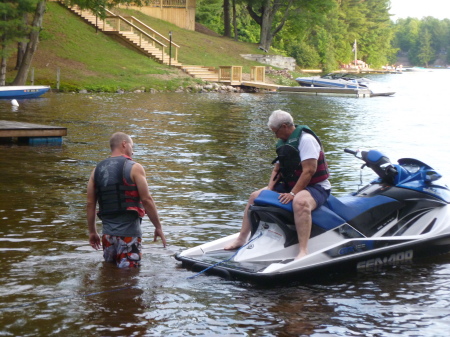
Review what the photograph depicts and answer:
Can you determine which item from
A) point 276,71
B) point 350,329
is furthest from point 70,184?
point 276,71

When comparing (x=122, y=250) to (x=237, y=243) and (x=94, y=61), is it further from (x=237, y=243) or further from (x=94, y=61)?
(x=94, y=61)

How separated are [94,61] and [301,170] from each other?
123ft

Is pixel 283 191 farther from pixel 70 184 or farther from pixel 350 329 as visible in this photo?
pixel 70 184

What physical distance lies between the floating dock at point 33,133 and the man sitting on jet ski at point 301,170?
1114 centimetres

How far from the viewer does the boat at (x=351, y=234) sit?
24.8 ft

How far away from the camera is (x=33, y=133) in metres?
17.9

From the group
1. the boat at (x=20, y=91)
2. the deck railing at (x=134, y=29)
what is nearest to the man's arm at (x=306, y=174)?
the boat at (x=20, y=91)

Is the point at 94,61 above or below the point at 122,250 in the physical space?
above

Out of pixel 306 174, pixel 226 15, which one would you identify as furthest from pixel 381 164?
pixel 226 15

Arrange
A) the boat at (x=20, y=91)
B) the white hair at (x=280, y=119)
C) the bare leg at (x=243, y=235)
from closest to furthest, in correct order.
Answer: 1. the white hair at (x=280, y=119)
2. the bare leg at (x=243, y=235)
3. the boat at (x=20, y=91)

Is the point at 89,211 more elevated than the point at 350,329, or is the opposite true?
the point at 89,211

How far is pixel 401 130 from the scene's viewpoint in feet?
84.4

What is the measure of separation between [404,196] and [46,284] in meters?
4.27

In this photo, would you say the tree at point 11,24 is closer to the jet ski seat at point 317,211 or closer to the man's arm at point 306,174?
the jet ski seat at point 317,211
